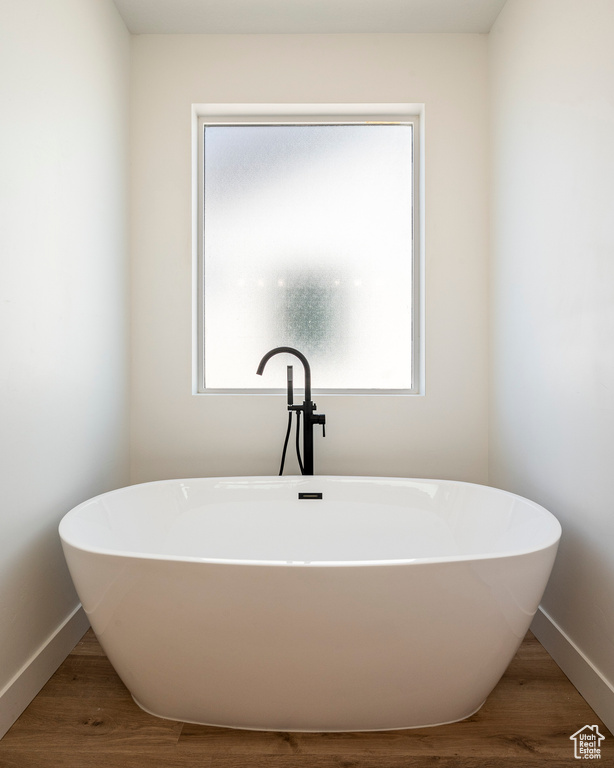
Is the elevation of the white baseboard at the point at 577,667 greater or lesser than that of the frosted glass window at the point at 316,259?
lesser

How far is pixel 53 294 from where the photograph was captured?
170 cm

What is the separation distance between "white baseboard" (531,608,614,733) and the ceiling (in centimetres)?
261

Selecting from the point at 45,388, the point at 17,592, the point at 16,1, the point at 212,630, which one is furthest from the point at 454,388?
the point at 16,1

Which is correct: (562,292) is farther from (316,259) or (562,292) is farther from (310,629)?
(310,629)

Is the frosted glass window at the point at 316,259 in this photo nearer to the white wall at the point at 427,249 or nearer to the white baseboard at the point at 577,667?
the white wall at the point at 427,249

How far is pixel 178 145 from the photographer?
2.39m

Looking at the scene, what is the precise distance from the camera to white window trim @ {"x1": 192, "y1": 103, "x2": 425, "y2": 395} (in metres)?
2.46

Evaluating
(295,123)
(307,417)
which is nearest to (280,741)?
(307,417)

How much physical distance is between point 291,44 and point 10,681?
2.79 metres

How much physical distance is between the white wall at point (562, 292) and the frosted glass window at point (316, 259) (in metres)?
0.50

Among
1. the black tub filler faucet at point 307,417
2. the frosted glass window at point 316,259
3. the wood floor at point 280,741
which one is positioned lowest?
the wood floor at point 280,741

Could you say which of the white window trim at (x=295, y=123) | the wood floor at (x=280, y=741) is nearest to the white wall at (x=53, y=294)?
the wood floor at (x=280, y=741)

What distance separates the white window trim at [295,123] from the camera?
246 cm

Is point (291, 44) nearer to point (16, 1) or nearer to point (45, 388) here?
point (16, 1)
